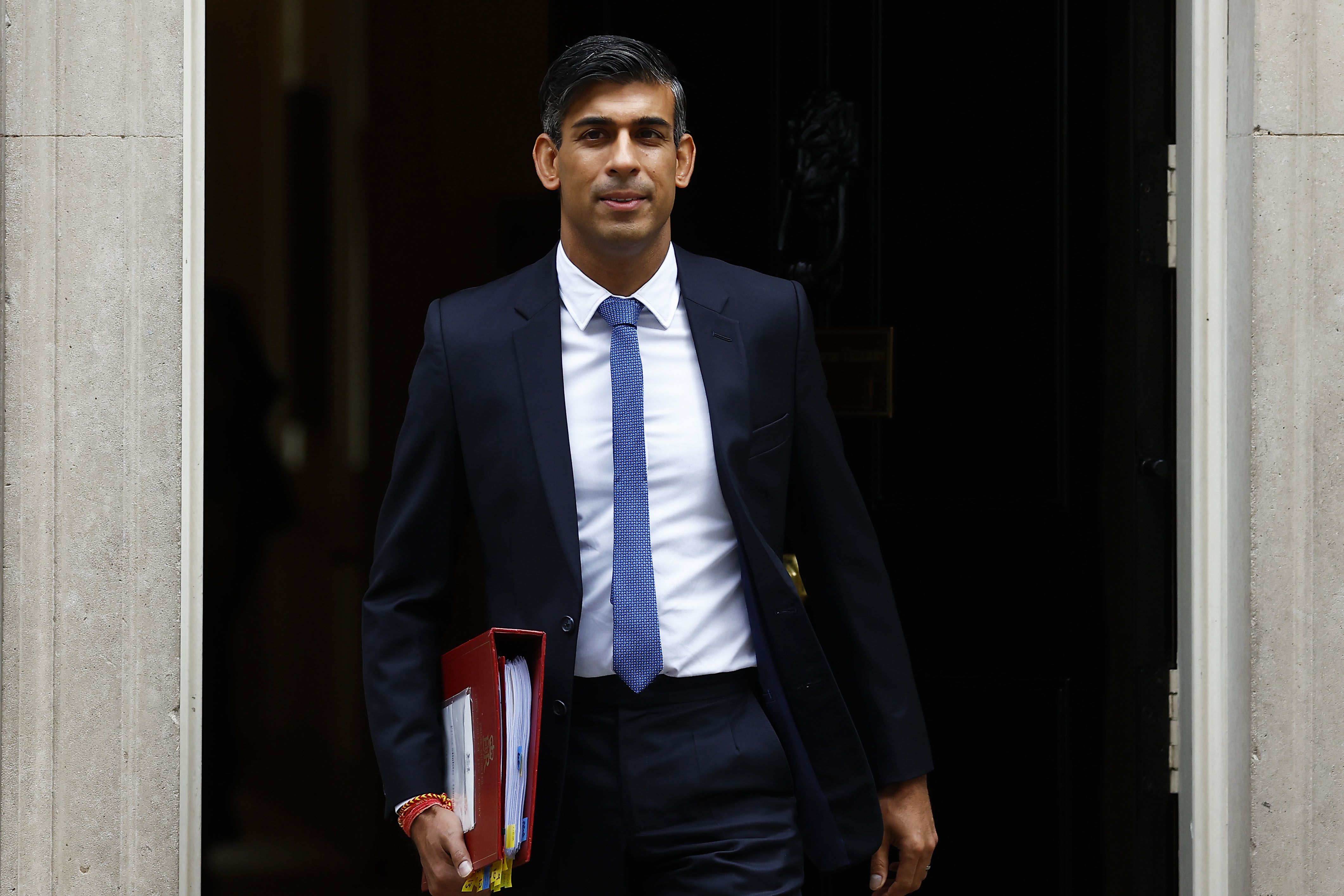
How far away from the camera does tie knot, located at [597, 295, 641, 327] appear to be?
2.26m

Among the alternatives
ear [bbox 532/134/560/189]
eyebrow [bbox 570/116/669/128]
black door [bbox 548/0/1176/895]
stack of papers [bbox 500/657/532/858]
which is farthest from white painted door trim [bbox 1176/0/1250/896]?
stack of papers [bbox 500/657/532/858]

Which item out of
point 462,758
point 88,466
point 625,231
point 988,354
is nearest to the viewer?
point 462,758

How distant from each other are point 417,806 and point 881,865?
836mm

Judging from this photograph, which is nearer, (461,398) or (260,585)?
(461,398)

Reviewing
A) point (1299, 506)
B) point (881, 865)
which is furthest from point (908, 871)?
point (1299, 506)

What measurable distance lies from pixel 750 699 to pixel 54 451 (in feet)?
4.71

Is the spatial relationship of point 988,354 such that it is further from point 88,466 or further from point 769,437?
point 88,466

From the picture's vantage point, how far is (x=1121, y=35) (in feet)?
→ 10.4

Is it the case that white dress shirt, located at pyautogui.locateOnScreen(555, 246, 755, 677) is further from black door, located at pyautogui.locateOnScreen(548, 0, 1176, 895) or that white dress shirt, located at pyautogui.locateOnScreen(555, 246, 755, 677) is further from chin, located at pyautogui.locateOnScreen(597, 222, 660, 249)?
black door, located at pyautogui.locateOnScreen(548, 0, 1176, 895)

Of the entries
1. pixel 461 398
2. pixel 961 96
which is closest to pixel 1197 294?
pixel 961 96

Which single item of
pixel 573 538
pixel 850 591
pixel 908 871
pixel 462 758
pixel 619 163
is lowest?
pixel 908 871

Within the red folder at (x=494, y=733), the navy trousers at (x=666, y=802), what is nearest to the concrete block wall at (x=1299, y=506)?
the navy trousers at (x=666, y=802)

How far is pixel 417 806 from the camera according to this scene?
2.09m

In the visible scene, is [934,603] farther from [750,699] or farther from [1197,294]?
[750,699]
